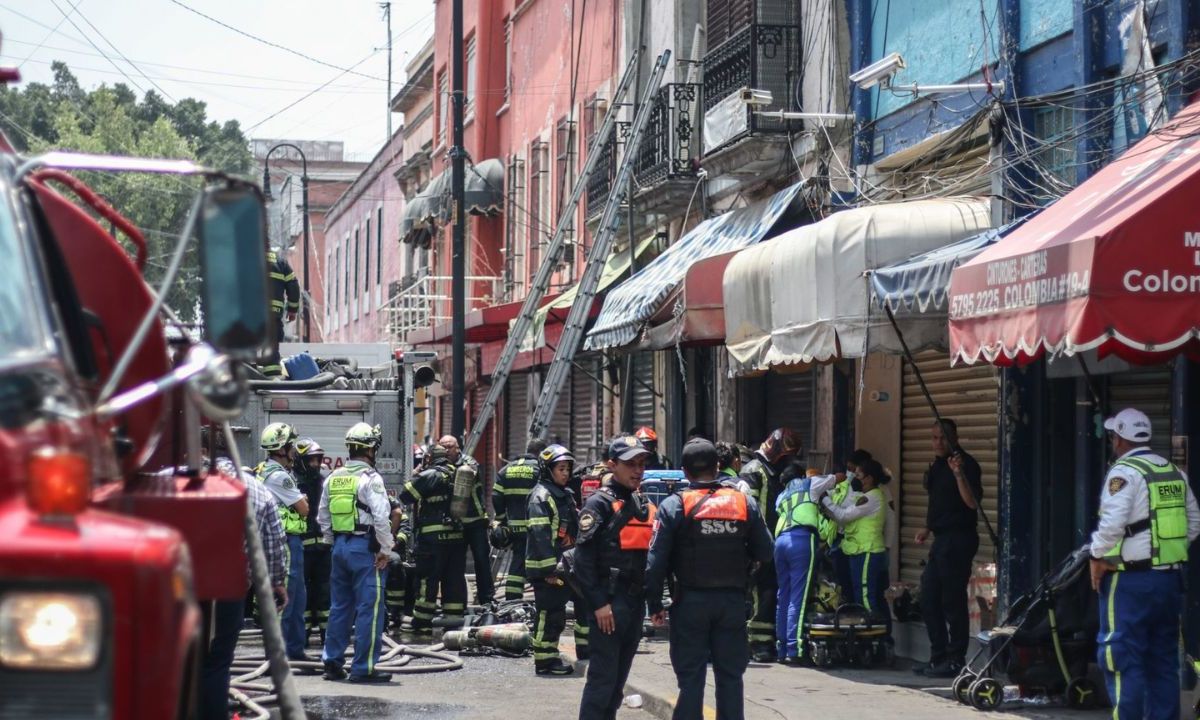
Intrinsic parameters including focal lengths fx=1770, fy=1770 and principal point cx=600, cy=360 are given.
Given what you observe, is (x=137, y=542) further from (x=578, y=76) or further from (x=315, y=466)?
(x=578, y=76)

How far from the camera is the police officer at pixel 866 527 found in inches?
575

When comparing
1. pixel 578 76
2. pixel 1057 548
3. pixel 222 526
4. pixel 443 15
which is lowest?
pixel 1057 548

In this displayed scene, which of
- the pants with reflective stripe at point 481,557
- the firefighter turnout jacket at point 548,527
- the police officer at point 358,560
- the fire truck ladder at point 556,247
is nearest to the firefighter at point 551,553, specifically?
the firefighter turnout jacket at point 548,527

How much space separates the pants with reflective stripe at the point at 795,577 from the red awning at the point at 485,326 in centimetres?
1311

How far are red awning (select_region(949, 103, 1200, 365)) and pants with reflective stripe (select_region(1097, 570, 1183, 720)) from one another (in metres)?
1.28


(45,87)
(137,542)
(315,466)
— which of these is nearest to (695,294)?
(315,466)

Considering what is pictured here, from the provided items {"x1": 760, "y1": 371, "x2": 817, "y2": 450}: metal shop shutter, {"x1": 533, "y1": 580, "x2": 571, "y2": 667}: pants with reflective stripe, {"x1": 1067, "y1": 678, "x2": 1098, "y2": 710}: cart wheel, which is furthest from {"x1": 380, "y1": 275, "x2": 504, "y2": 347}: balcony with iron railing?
{"x1": 1067, "y1": 678, "x2": 1098, "y2": 710}: cart wheel

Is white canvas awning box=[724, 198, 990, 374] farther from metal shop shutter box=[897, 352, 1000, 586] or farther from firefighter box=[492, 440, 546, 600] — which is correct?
firefighter box=[492, 440, 546, 600]

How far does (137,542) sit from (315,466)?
1313cm

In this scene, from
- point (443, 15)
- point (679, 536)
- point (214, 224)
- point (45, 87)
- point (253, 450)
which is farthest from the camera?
point (45, 87)

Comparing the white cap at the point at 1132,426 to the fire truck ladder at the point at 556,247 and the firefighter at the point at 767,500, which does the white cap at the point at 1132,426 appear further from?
the fire truck ladder at the point at 556,247

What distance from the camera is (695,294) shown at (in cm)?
1677

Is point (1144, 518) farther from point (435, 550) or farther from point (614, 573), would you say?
point (435, 550)

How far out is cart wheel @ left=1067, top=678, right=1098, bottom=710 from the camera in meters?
11.5
